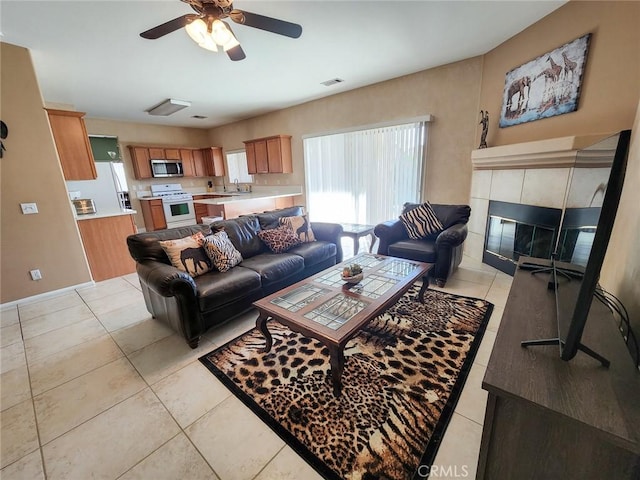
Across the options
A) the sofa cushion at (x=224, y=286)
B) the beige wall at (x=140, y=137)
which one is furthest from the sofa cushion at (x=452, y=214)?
the beige wall at (x=140, y=137)

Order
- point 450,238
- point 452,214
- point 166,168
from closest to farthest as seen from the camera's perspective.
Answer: point 450,238 → point 452,214 → point 166,168

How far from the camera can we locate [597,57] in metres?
2.23

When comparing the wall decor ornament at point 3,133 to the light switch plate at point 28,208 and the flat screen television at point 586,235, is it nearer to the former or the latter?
the light switch plate at point 28,208

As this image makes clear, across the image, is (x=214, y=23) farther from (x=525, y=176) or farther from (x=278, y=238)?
(x=525, y=176)

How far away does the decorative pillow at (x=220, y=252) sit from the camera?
2.46m

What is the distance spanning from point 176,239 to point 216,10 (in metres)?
1.85

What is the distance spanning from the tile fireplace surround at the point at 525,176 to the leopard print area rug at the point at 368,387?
126cm

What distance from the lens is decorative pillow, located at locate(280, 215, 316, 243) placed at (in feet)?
10.7

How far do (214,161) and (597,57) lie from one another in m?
7.53

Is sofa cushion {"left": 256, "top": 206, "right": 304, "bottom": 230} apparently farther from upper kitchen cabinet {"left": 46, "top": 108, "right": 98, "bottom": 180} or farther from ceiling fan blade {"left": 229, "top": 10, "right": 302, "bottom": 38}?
upper kitchen cabinet {"left": 46, "top": 108, "right": 98, "bottom": 180}

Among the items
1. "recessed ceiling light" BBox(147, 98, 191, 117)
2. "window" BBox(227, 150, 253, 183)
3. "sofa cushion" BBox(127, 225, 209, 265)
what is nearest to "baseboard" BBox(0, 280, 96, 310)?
"sofa cushion" BBox(127, 225, 209, 265)

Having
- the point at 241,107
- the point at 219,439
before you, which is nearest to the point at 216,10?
the point at 219,439

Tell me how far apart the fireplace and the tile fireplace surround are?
70mm

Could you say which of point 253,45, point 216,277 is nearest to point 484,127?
point 253,45
